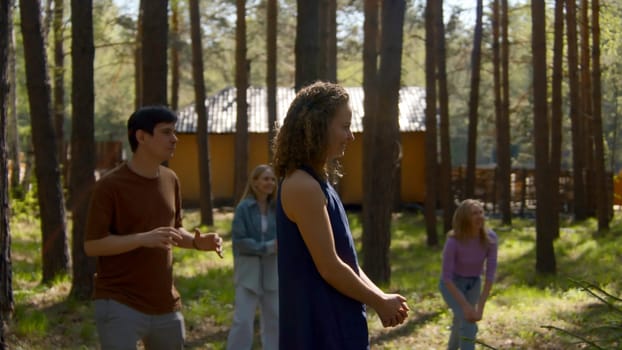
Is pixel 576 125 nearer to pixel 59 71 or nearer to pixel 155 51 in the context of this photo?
pixel 59 71

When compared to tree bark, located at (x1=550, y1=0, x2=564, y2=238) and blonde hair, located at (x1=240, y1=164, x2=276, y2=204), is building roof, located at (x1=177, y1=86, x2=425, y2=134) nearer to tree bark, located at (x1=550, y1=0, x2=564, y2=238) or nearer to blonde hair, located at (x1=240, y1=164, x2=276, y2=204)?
tree bark, located at (x1=550, y1=0, x2=564, y2=238)

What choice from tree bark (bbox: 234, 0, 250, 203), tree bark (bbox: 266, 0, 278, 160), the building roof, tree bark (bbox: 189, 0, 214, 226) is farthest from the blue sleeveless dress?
the building roof

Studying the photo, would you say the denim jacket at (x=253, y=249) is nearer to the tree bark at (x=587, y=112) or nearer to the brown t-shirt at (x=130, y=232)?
the brown t-shirt at (x=130, y=232)

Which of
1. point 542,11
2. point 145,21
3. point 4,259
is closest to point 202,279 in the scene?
point 145,21

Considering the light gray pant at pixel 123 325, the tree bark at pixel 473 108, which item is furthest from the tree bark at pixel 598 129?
the light gray pant at pixel 123 325

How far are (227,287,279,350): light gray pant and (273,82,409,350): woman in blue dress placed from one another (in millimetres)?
4364

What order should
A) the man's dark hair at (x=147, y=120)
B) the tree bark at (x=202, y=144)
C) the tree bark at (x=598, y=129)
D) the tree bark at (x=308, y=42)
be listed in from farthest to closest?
the tree bark at (x=202, y=144)
the tree bark at (x=598, y=129)
the tree bark at (x=308, y=42)
the man's dark hair at (x=147, y=120)

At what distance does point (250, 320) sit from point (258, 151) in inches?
1026

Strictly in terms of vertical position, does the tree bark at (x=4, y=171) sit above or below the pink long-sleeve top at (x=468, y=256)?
above

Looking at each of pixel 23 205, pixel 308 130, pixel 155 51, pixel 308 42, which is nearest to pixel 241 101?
pixel 23 205

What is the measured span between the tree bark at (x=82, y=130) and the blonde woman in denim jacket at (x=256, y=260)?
372 centimetres

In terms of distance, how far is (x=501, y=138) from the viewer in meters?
25.4

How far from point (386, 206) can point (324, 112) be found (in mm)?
9623

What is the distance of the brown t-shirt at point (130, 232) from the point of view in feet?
15.3
